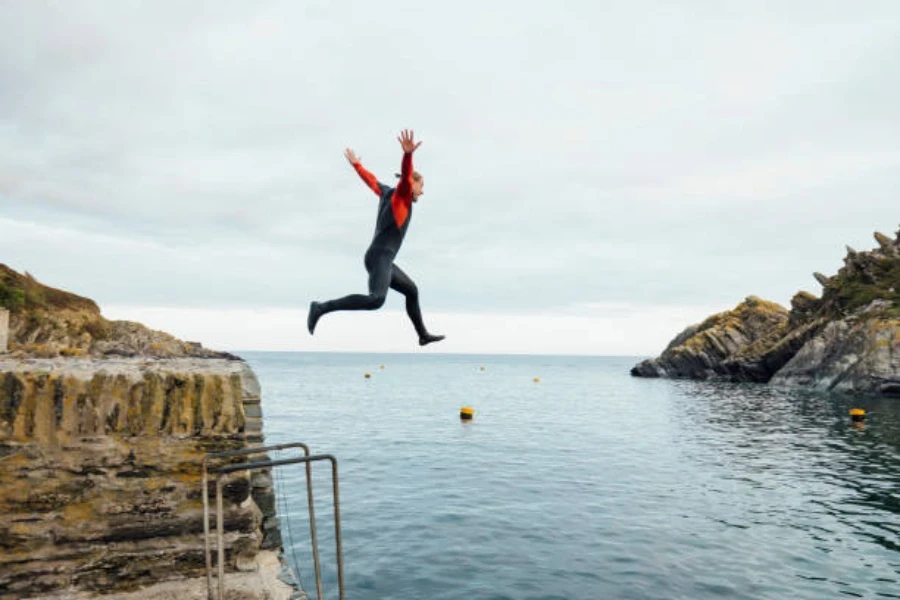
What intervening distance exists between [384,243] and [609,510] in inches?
716

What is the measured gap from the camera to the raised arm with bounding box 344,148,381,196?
596 centimetres

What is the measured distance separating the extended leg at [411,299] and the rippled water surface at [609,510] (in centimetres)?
937

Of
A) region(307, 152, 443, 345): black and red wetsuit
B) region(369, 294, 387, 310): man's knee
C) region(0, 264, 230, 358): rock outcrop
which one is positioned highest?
region(0, 264, 230, 358): rock outcrop

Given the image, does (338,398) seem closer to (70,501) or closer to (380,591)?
(380,591)

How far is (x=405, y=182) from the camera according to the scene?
5.45 meters

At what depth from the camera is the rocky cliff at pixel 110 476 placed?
432 cm

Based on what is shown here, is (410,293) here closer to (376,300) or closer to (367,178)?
(376,300)

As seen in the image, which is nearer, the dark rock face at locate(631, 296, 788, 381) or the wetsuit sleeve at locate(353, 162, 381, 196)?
the wetsuit sleeve at locate(353, 162, 381, 196)

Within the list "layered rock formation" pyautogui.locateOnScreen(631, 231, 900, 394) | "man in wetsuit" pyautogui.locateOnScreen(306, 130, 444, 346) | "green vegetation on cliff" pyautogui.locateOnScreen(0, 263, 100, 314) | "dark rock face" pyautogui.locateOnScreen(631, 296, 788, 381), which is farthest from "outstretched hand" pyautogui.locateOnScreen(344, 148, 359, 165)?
"dark rock face" pyautogui.locateOnScreen(631, 296, 788, 381)

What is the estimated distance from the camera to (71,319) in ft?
266

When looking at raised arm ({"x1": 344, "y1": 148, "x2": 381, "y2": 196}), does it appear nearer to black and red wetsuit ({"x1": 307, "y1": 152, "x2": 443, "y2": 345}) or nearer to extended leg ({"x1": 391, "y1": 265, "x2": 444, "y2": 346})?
black and red wetsuit ({"x1": 307, "y1": 152, "x2": 443, "y2": 345})

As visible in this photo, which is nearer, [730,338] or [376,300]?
[376,300]

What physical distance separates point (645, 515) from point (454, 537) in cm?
712

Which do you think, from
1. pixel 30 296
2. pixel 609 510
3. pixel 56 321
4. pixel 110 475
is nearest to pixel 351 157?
pixel 110 475
